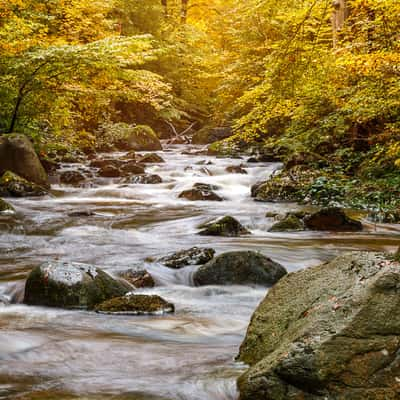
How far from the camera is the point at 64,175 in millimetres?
15492

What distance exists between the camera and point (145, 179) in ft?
49.7

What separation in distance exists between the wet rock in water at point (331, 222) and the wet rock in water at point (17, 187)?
6831 millimetres

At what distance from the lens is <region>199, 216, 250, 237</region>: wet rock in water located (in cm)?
912

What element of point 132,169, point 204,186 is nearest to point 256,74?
point 132,169

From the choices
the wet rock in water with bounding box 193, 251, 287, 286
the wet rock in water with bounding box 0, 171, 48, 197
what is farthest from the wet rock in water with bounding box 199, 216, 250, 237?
the wet rock in water with bounding box 0, 171, 48, 197

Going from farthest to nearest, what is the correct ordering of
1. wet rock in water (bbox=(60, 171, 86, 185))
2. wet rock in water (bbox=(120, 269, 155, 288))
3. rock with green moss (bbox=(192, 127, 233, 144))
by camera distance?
rock with green moss (bbox=(192, 127, 233, 144)) < wet rock in water (bbox=(60, 171, 86, 185)) < wet rock in water (bbox=(120, 269, 155, 288))

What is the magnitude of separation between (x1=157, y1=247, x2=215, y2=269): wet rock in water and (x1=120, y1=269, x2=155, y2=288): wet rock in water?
44 centimetres

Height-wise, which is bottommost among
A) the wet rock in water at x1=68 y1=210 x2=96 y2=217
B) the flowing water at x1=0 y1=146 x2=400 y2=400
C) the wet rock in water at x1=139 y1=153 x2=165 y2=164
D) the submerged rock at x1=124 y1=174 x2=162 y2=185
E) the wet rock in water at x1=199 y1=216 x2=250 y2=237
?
the flowing water at x1=0 y1=146 x2=400 y2=400

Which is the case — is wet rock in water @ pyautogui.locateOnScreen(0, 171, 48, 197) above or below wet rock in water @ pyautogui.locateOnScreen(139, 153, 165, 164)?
below

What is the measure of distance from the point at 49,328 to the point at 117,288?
95 centimetres

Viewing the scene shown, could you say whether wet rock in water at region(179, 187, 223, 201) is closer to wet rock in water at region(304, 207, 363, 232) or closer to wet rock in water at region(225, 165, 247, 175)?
wet rock in water at region(225, 165, 247, 175)

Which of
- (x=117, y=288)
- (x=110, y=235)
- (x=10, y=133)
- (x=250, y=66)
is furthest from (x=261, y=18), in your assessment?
(x=117, y=288)

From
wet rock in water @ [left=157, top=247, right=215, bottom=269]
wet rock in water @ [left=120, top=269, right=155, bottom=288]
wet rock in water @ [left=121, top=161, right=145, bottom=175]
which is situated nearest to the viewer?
wet rock in water @ [left=120, top=269, right=155, bottom=288]

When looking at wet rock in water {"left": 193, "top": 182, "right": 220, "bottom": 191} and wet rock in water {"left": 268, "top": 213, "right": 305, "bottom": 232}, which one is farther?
wet rock in water {"left": 193, "top": 182, "right": 220, "bottom": 191}
